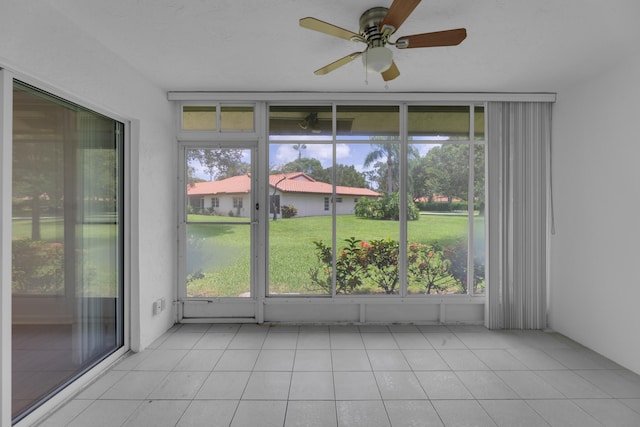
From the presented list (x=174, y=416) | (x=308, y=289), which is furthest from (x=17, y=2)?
(x=308, y=289)

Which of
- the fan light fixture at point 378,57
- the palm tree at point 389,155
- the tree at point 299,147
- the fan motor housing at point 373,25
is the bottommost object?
the palm tree at point 389,155

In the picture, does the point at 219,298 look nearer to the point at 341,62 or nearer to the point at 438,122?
the point at 341,62

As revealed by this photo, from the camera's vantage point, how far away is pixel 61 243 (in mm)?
2230

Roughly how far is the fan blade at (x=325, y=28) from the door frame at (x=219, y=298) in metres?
2.04

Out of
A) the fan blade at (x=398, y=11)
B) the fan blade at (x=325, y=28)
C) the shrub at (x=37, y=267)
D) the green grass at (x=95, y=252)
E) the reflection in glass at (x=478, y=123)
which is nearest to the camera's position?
the fan blade at (x=398, y=11)

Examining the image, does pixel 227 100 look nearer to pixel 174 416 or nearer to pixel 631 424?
pixel 174 416

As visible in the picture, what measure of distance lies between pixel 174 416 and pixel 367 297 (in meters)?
2.33

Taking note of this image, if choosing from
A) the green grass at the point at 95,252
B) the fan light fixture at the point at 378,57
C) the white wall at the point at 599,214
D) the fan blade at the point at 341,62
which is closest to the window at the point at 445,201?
the white wall at the point at 599,214

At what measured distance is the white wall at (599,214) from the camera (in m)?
2.70

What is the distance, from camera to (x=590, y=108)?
10.2ft

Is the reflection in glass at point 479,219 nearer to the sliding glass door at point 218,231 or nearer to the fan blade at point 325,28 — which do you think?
the fan blade at point 325,28

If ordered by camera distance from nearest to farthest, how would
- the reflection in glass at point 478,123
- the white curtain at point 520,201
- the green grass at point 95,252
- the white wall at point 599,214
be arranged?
the green grass at point 95,252
the white wall at point 599,214
the white curtain at point 520,201
the reflection in glass at point 478,123

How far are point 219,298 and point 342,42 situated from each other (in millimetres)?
3145

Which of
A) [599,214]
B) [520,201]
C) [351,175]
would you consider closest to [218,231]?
[351,175]
